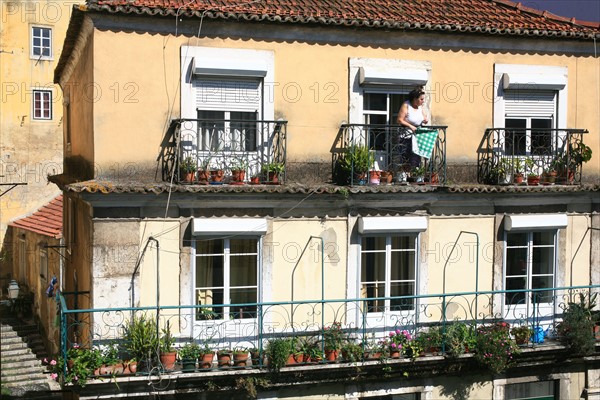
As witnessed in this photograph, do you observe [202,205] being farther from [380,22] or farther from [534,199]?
[534,199]

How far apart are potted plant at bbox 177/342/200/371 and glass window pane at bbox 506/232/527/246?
667 cm

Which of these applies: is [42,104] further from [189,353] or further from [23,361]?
[189,353]

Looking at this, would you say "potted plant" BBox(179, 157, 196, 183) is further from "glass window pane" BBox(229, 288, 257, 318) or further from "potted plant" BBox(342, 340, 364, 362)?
"potted plant" BBox(342, 340, 364, 362)

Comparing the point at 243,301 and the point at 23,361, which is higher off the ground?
the point at 243,301

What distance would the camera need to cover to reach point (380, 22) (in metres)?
15.3

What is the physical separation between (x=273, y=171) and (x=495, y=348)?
5.19 metres

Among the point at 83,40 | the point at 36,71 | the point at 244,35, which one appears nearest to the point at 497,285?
the point at 244,35

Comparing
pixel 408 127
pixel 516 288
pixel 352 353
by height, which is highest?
pixel 408 127

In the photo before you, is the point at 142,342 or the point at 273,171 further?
the point at 273,171

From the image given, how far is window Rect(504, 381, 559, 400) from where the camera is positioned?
54.7ft

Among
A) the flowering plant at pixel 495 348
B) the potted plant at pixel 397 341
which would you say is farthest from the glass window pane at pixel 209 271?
the flowering plant at pixel 495 348

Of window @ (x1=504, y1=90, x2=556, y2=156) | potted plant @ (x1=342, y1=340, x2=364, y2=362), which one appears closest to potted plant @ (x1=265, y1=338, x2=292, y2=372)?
potted plant @ (x1=342, y1=340, x2=364, y2=362)

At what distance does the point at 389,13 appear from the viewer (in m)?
15.9

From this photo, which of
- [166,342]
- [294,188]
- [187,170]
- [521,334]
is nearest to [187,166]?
[187,170]
